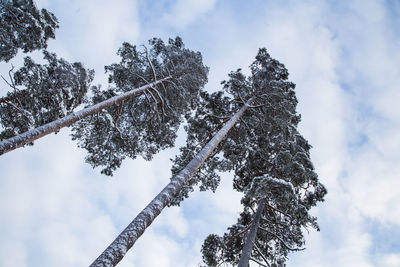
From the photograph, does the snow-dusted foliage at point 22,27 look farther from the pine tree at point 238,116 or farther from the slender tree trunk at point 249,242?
the slender tree trunk at point 249,242

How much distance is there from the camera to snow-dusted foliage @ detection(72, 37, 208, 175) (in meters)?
12.8

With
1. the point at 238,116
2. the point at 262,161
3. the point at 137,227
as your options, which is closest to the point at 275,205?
the point at 262,161

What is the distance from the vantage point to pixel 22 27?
11.3m

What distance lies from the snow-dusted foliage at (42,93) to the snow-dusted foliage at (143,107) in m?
1.07

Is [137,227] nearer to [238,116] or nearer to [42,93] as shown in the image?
[238,116]

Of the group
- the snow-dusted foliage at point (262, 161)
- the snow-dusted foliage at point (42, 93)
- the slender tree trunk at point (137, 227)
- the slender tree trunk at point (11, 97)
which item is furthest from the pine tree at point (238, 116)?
the slender tree trunk at point (11, 97)

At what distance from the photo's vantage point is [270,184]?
7.83 meters

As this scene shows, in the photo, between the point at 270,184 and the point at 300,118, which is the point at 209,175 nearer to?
the point at 270,184

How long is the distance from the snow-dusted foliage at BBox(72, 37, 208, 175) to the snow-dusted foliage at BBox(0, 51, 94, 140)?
3.50ft

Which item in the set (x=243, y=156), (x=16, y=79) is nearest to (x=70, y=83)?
(x=16, y=79)

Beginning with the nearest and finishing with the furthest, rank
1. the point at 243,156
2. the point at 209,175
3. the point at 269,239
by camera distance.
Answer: the point at 269,239 < the point at 243,156 < the point at 209,175

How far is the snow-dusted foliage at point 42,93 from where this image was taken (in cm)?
1077

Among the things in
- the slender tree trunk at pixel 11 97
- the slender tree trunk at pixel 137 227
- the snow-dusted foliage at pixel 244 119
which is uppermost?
the snow-dusted foliage at pixel 244 119

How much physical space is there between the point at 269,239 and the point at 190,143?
6.57 m
